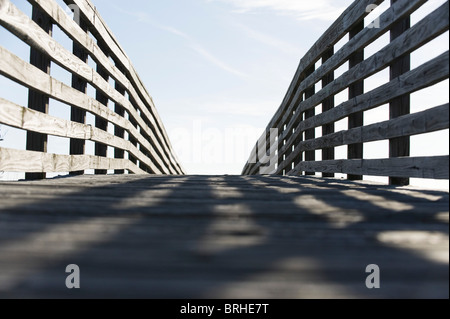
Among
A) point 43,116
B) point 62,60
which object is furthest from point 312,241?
point 62,60

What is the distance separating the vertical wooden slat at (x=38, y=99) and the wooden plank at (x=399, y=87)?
284 cm

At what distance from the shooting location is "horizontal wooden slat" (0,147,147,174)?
8.38 feet

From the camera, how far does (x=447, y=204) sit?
1.78m

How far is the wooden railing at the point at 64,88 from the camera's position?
8.52 ft

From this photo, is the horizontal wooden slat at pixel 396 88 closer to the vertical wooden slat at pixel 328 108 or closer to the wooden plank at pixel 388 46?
the vertical wooden slat at pixel 328 108

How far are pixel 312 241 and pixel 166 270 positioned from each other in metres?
0.53

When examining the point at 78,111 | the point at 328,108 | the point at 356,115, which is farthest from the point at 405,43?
the point at 78,111

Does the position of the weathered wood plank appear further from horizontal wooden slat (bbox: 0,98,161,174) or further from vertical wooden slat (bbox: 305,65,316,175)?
horizontal wooden slat (bbox: 0,98,161,174)

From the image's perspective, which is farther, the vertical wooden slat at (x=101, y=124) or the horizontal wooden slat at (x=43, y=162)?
the vertical wooden slat at (x=101, y=124)

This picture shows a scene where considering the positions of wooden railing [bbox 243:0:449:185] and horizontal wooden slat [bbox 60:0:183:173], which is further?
horizontal wooden slat [bbox 60:0:183:173]

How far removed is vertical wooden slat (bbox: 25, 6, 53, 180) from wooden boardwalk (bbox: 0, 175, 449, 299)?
137cm

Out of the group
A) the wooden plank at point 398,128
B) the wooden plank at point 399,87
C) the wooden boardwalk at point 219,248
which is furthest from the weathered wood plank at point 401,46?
the wooden boardwalk at point 219,248

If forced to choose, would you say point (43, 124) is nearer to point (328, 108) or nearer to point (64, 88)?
point (64, 88)

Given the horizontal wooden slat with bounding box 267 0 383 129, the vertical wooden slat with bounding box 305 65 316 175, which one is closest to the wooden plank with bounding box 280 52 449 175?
the horizontal wooden slat with bounding box 267 0 383 129
